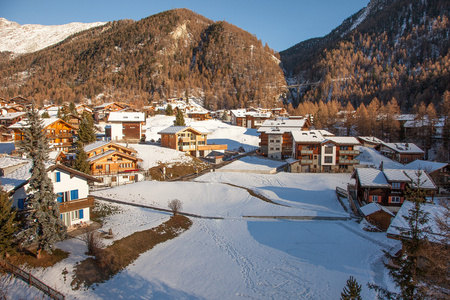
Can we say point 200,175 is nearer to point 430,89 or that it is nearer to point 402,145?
point 402,145

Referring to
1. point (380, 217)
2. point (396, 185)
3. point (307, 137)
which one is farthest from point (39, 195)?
point (307, 137)

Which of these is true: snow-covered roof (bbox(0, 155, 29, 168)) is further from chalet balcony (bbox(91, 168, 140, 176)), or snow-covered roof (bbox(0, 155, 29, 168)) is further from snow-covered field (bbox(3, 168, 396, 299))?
chalet balcony (bbox(91, 168, 140, 176))

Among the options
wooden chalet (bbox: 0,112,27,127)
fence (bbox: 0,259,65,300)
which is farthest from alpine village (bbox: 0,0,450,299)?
wooden chalet (bbox: 0,112,27,127)

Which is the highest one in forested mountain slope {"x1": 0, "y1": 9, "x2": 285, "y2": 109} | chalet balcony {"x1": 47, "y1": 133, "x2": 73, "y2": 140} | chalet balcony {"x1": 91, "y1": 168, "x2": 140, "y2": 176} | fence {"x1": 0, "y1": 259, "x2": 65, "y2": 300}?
forested mountain slope {"x1": 0, "y1": 9, "x2": 285, "y2": 109}

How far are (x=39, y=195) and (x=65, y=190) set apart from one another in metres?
4.49

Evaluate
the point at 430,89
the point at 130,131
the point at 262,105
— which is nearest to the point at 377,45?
the point at 430,89

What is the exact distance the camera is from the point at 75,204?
18.2 metres

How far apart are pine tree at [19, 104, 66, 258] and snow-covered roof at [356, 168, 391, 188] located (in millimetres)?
27848

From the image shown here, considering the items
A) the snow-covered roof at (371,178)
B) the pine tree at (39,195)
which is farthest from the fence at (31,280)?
the snow-covered roof at (371,178)

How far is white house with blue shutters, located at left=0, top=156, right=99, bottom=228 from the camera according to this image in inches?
642

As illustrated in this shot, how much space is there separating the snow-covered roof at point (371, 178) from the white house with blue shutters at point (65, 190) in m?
26.5

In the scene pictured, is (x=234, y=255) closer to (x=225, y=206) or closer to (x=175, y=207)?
(x=175, y=207)

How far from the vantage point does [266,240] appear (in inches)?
776

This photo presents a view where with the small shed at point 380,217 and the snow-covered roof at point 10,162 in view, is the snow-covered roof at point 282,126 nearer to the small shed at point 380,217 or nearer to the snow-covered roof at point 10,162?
the small shed at point 380,217
